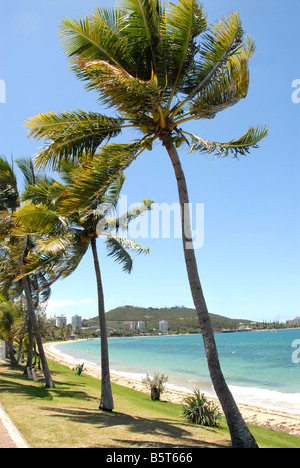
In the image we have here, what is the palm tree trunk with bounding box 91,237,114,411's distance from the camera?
37.3ft

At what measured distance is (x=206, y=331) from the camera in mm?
6910

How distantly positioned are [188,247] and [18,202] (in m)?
10.2

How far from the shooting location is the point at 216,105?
7.53m

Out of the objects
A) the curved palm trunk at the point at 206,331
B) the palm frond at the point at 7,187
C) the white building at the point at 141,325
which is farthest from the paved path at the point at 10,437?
the white building at the point at 141,325

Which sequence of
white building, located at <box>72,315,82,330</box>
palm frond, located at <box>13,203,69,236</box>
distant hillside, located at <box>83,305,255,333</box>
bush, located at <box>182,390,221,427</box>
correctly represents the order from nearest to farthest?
palm frond, located at <box>13,203,69,236</box>, bush, located at <box>182,390,221,427</box>, distant hillside, located at <box>83,305,255,333</box>, white building, located at <box>72,315,82,330</box>

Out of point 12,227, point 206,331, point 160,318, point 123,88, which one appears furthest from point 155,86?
point 160,318

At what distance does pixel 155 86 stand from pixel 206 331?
471cm

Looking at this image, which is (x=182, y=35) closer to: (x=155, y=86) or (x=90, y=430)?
(x=155, y=86)

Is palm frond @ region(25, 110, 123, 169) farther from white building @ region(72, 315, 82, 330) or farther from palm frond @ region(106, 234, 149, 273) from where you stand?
white building @ region(72, 315, 82, 330)

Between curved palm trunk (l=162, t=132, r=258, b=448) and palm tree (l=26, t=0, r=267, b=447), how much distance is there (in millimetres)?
19

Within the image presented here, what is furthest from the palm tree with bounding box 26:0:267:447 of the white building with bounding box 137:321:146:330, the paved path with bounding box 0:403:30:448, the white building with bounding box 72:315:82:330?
the white building with bounding box 72:315:82:330

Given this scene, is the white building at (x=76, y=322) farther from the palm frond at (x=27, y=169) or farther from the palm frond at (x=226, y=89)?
the palm frond at (x=226, y=89)

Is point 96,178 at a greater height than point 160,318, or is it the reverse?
point 96,178

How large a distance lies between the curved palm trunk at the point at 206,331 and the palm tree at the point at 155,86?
0.02m
